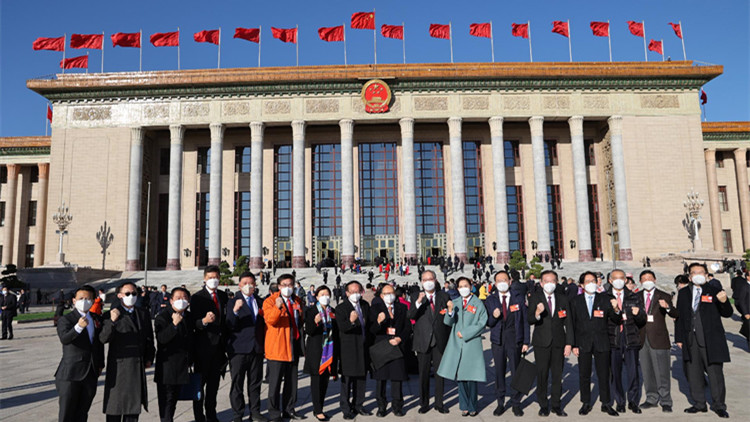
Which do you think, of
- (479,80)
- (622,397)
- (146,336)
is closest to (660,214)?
(479,80)

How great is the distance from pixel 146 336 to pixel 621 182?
1566 inches

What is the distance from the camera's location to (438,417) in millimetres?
7293

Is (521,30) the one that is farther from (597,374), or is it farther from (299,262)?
(597,374)

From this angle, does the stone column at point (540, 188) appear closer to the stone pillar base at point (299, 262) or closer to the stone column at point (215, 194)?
the stone pillar base at point (299, 262)

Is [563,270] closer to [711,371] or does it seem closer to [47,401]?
[711,371]

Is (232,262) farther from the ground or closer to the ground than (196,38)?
closer to the ground

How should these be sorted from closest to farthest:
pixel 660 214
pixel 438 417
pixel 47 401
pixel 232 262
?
pixel 438 417 → pixel 47 401 → pixel 660 214 → pixel 232 262

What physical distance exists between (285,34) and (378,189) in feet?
47.5

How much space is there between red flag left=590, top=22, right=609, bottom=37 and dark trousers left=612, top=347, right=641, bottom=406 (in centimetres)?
3832

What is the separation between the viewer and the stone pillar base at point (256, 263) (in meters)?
39.0

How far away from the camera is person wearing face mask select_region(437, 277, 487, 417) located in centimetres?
734

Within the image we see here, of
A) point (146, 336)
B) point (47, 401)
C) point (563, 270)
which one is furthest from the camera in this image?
point (563, 270)

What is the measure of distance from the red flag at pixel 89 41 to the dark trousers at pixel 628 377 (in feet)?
140

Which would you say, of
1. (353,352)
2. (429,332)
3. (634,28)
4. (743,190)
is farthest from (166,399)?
(743,190)
